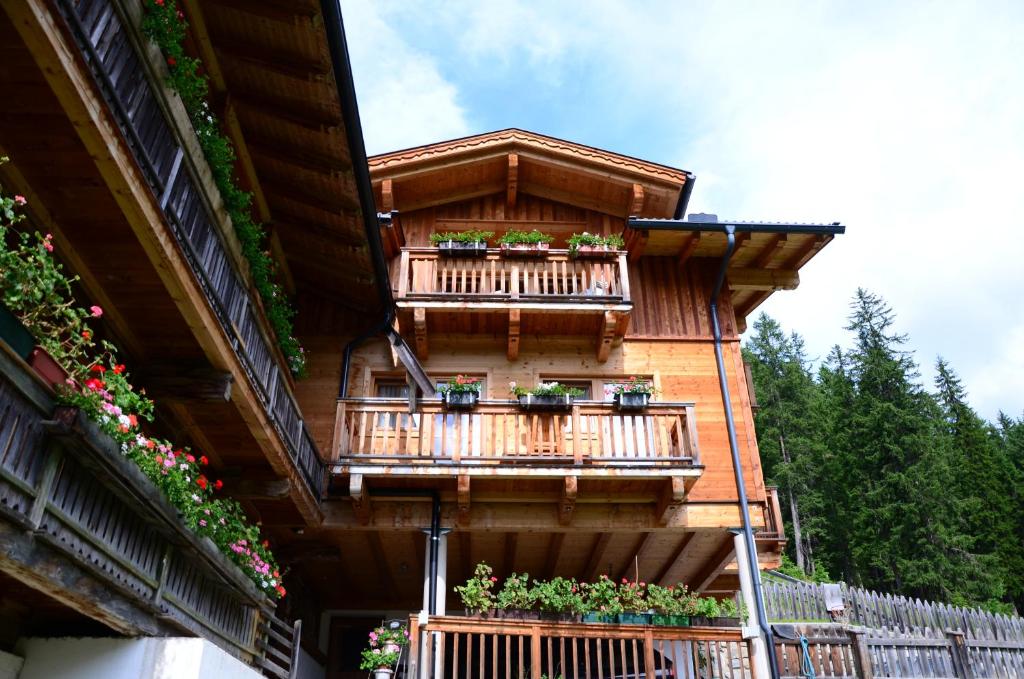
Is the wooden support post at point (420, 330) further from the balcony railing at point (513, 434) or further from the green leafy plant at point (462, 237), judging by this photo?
the balcony railing at point (513, 434)

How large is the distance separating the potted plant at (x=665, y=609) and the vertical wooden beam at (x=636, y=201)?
7.95 m

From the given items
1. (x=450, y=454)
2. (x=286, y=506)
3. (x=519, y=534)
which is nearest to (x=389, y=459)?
(x=450, y=454)

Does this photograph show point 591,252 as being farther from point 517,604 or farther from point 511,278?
point 517,604

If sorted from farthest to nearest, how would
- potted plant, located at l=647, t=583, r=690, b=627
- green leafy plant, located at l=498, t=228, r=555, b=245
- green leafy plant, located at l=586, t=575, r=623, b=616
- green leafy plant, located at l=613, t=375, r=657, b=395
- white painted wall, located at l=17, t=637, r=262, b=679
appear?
green leafy plant, located at l=498, t=228, r=555, b=245, green leafy plant, located at l=613, t=375, r=657, b=395, green leafy plant, located at l=586, t=575, r=623, b=616, potted plant, located at l=647, t=583, r=690, b=627, white painted wall, located at l=17, t=637, r=262, b=679

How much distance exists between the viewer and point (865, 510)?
34.0 metres

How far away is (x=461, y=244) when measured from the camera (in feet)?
46.5

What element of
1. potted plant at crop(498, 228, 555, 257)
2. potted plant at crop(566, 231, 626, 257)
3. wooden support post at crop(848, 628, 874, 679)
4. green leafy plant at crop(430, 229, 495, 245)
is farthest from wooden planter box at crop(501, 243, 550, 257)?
wooden support post at crop(848, 628, 874, 679)

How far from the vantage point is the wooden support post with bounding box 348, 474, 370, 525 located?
439 inches

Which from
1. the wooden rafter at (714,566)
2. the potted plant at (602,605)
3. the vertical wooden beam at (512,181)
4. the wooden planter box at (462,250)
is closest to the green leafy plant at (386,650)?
the potted plant at (602,605)

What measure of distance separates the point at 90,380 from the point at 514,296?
8.54 m

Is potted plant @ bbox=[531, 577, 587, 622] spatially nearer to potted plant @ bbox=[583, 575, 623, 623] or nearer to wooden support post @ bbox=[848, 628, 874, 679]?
potted plant @ bbox=[583, 575, 623, 623]

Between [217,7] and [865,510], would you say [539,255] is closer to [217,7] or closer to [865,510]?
[217,7]

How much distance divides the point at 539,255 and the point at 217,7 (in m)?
6.85

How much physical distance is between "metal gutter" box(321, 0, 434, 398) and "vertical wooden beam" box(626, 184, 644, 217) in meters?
5.54
